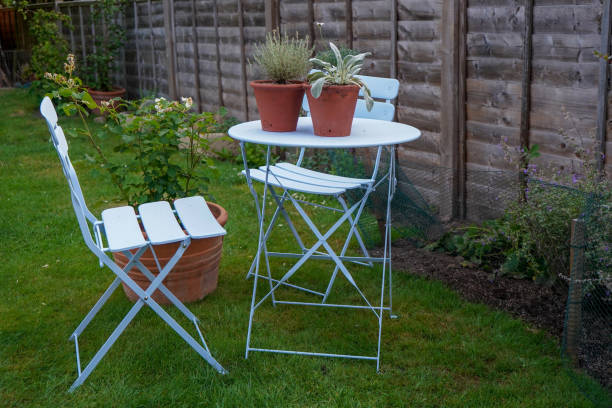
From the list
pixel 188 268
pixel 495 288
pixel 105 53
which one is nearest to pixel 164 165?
pixel 188 268

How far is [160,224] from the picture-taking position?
10.3 ft

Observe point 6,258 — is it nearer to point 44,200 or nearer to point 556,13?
point 44,200

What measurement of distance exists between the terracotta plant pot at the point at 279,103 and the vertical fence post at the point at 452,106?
179cm

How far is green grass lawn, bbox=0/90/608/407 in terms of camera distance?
9.37 feet

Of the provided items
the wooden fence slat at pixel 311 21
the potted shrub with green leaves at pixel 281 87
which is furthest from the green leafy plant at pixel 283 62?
the wooden fence slat at pixel 311 21

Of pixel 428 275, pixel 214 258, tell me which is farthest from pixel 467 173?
pixel 214 258

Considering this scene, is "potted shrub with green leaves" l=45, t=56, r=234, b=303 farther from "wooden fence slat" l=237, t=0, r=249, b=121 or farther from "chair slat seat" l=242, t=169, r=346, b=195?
"wooden fence slat" l=237, t=0, r=249, b=121

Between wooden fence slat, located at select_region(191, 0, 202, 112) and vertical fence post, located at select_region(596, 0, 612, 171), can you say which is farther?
wooden fence slat, located at select_region(191, 0, 202, 112)

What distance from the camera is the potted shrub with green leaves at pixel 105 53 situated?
425 inches

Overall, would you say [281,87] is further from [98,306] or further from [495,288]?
[495,288]

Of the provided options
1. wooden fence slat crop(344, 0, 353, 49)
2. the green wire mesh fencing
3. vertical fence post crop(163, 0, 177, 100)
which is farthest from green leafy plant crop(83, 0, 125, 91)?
the green wire mesh fencing

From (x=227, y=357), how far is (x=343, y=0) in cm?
371

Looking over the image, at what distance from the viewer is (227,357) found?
3180 millimetres

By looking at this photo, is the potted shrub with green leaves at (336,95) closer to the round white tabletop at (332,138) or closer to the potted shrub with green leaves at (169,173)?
the round white tabletop at (332,138)
